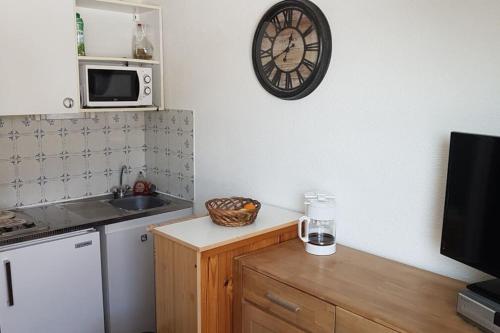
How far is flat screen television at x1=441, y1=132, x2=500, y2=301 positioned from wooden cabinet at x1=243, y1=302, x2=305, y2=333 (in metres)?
0.65

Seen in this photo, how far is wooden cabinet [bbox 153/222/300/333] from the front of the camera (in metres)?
1.85

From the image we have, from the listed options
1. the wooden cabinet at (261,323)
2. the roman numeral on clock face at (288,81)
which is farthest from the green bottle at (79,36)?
the wooden cabinet at (261,323)

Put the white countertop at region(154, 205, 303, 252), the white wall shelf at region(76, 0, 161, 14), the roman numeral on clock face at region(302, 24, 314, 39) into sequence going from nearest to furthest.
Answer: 1. the white countertop at region(154, 205, 303, 252)
2. the roman numeral on clock face at region(302, 24, 314, 39)
3. the white wall shelf at region(76, 0, 161, 14)

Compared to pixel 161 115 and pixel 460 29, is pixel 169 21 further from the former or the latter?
pixel 460 29

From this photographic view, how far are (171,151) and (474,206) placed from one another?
6.77 feet

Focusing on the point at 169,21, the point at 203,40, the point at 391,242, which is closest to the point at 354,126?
the point at 391,242

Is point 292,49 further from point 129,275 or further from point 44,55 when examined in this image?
point 129,275

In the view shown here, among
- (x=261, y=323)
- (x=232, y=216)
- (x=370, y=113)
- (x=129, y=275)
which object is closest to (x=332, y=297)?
(x=261, y=323)

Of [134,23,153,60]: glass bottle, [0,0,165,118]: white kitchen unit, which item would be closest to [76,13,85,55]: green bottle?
[0,0,165,118]: white kitchen unit

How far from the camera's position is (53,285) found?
2.44 meters

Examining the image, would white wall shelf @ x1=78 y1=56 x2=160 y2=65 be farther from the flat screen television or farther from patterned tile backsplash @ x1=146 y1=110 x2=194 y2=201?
the flat screen television

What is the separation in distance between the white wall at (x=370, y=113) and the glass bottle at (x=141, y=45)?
466 mm

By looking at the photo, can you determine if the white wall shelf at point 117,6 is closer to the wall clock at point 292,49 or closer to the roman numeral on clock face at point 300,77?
the wall clock at point 292,49

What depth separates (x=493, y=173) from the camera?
4.77 ft
